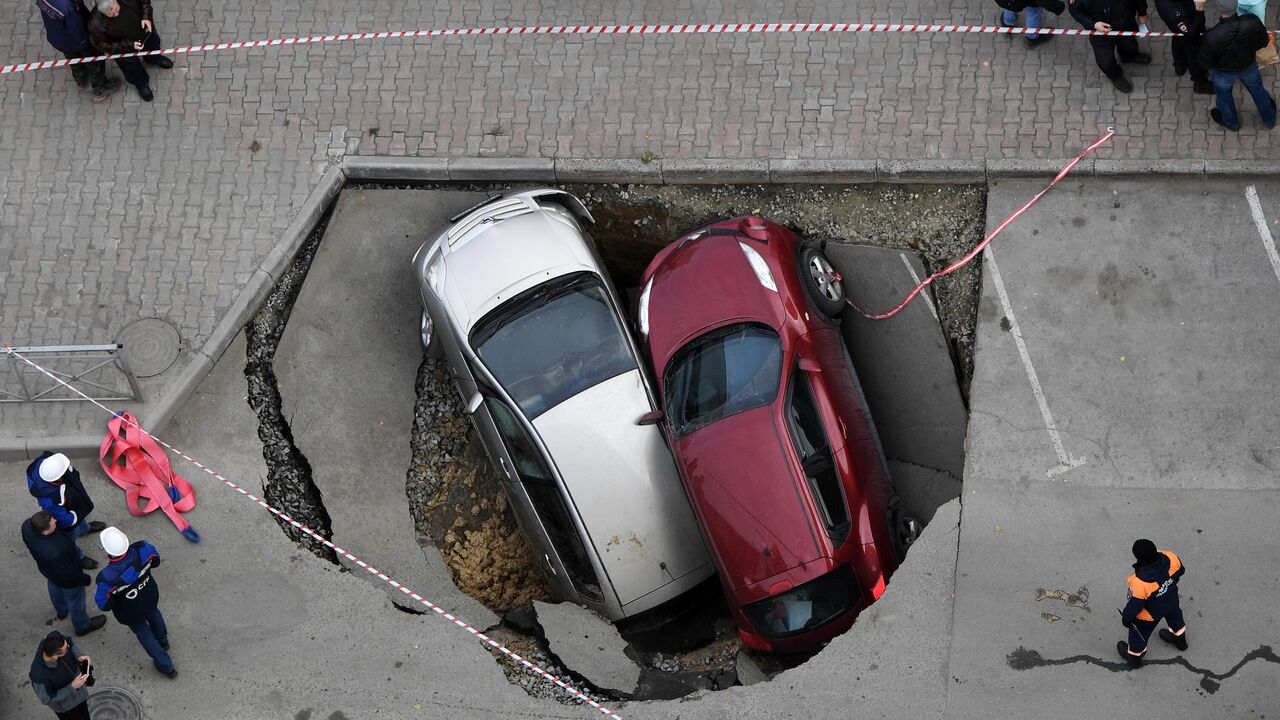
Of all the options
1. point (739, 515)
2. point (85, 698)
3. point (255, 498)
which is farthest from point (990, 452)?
point (85, 698)

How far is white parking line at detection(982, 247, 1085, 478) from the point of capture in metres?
10.8

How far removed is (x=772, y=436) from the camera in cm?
1055

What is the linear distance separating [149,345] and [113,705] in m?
3.18

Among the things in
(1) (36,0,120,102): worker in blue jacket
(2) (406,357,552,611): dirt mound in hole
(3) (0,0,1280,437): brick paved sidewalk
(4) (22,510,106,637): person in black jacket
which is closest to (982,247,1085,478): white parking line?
(3) (0,0,1280,437): brick paved sidewalk

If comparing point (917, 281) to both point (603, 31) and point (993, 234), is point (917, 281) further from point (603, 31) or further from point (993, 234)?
point (603, 31)

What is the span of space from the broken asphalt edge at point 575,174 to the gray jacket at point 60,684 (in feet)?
7.94

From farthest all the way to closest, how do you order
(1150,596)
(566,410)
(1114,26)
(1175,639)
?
(1114,26) < (566,410) < (1175,639) < (1150,596)

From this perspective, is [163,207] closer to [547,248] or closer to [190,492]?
[190,492]

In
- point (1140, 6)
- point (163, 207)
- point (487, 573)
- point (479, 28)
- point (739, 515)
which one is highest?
point (1140, 6)

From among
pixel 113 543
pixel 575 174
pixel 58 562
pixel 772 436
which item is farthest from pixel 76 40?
pixel 772 436

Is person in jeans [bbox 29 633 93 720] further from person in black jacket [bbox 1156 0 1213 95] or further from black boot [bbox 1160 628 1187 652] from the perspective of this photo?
person in black jacket [bbox 1156 0 1213 95]

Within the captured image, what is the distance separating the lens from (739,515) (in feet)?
34.5

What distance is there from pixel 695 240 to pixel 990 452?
3030 millimetres

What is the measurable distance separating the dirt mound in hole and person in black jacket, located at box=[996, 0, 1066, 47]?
5957 mm
